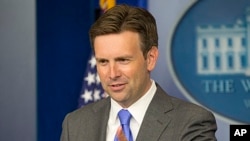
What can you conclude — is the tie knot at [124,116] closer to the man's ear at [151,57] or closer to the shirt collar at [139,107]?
the shirt collar at [139,107]

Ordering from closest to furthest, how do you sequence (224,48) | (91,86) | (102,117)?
(102,117) → (224,48) → (91,86)

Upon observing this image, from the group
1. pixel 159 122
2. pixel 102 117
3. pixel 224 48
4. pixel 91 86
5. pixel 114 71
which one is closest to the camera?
pixel 114 71

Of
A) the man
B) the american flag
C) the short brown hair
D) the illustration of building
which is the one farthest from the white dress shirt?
the american flag

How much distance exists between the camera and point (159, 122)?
195 cm

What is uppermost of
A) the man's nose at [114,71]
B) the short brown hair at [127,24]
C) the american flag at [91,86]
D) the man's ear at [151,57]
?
the short brown hair at [127,24]

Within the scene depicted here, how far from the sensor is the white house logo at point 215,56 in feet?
11.6

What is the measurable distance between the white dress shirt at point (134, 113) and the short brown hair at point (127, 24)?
0.15m

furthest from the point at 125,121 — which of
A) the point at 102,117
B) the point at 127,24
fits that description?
the point at 127,24

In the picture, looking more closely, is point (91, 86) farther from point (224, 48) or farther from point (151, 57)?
point (151, 57)

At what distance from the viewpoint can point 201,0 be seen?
3602mm

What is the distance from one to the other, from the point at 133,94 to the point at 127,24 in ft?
0.77

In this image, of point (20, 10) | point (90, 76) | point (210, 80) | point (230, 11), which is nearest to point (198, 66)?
point (210, 80)

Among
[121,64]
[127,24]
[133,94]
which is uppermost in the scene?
[127,24]

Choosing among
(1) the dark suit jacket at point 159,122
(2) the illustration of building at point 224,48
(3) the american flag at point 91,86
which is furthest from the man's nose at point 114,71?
(3) the american flag at point 91,86
